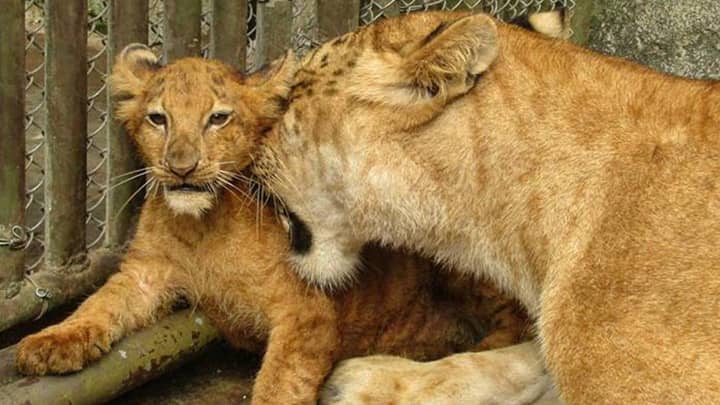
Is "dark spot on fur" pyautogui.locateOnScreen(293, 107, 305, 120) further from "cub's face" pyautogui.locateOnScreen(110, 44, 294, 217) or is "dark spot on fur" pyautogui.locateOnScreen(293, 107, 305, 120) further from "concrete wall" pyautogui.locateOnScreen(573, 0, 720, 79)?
"concrete wall" pyautogui.locateOnScreen(573, 0, 720, 79)

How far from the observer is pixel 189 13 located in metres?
4.49

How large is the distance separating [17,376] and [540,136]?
1.67m

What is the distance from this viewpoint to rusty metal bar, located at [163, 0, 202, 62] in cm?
446

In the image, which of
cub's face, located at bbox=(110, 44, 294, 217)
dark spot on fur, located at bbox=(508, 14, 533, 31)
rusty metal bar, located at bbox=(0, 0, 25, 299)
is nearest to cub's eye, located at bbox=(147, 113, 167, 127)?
cub's face, located at bbox=(110, 44, 294, 217)

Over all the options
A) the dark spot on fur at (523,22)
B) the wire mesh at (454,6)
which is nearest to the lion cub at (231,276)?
the dark spot on fur at (523,22)

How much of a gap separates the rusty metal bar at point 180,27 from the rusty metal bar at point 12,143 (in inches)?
27.7

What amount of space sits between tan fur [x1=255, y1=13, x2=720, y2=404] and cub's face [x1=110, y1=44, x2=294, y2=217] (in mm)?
135

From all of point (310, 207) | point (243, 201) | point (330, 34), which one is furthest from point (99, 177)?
point (310, 207)

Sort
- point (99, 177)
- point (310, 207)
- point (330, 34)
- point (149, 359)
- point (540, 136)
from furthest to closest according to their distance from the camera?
1. point (99, 177)
2. point (330, 34)
3. point (149, 359)
4. point (310, 207)
5. point (540, 136)

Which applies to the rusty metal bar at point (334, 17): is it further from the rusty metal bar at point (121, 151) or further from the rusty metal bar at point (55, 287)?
the rusty metal bar at point (55, 287)

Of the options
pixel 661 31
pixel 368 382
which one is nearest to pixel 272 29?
pixel 368 382

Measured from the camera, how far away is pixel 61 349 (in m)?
3.69

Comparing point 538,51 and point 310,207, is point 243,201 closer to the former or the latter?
point 310,207

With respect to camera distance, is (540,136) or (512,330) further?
A: (512,330)
